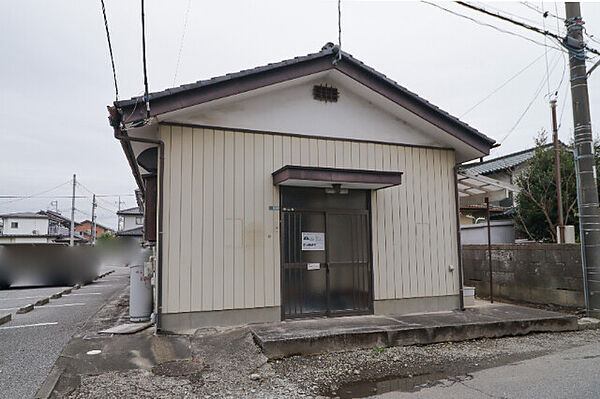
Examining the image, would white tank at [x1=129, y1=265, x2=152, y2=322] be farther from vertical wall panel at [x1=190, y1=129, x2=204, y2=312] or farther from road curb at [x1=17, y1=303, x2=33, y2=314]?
road curb at [x1=17, y1=303, x2=33, y2=314]

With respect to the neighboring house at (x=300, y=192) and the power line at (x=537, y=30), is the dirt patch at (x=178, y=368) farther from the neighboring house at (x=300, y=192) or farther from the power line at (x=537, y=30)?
the power line at (x=537, y=30)

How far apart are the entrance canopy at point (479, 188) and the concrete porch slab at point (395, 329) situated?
2.77 meters

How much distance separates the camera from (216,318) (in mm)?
6367

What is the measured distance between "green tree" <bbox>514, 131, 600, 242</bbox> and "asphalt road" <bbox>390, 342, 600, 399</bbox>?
7.03 m

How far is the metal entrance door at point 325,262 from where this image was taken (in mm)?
6965

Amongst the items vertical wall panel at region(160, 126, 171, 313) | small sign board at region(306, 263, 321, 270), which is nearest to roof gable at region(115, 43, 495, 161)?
vertical wall panel at region(160, 126, 171, 313)

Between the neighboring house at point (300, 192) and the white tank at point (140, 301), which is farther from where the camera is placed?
the white tank at point (140, 301)

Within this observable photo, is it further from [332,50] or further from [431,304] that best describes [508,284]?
[332,50]

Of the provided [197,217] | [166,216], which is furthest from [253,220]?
[166,216]

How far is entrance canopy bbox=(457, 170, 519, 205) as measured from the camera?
28.6 feet

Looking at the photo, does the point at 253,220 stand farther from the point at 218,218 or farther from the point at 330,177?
the point at 330,177

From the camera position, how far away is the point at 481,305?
859 centimetres

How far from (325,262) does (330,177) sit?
162cm

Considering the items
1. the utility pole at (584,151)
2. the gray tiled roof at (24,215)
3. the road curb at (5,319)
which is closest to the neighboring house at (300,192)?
the utility pole at (584,151)
